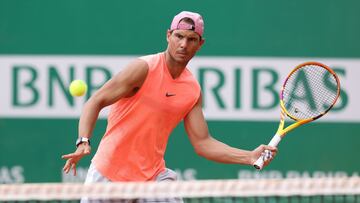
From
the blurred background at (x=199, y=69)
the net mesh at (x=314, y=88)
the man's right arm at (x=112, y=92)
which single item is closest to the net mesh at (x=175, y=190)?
the man's right arm at (x=112, y=92)

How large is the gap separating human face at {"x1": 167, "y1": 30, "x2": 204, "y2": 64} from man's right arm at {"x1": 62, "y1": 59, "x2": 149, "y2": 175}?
0.17 metres

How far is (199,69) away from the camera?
23.5 feet

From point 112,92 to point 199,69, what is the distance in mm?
2485

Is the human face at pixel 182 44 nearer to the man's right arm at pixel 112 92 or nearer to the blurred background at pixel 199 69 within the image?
the man's right arm at pixel 112 92

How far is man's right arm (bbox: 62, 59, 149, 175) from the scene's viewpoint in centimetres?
466

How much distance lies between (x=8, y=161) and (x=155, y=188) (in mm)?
2911

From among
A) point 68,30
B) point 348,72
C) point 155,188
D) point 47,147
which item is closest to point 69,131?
point 47,147

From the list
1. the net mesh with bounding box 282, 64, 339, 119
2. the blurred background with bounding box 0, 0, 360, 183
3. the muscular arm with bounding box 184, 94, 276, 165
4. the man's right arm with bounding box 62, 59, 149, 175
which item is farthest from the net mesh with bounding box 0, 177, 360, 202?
the blurred background with bounding box 0, 0, 360, 183

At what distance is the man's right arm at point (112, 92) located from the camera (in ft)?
15.3

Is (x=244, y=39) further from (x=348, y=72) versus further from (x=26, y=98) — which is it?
(x=26, y=98)

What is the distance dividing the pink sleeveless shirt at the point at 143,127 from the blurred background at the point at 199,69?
7.21 feet

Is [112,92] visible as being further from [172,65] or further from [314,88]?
[314,88]

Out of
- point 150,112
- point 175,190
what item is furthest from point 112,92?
point 175,190

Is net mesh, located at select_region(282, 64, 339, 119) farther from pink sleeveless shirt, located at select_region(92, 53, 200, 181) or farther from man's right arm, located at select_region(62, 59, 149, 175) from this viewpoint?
man's right arm, located at select_region(62, 59, 149, 175)
